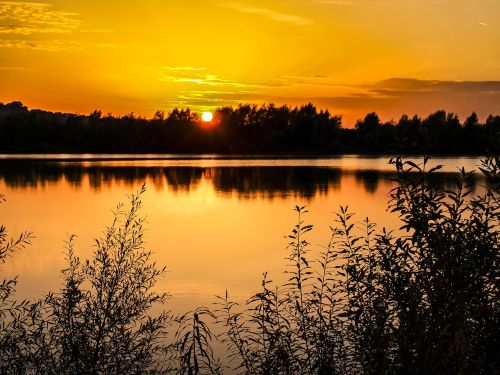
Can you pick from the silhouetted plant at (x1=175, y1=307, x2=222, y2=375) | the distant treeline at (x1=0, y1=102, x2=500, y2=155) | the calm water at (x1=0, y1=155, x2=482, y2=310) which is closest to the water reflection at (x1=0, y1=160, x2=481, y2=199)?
the calm water at (x1=0, y1=155, x2=482, y2=310)

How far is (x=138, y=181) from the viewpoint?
63.6 meters

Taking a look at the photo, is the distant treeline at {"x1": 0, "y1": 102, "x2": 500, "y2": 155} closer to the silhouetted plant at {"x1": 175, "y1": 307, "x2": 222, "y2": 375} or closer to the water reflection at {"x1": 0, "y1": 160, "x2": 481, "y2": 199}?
the water reflection at {"x1": 0, "y1": 160, "x2": 481, "y2": 199}

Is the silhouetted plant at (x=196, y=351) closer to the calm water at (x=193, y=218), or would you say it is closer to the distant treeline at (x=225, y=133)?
the calm water at (x=193, y=218)

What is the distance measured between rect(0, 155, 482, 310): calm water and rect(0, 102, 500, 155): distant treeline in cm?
8453

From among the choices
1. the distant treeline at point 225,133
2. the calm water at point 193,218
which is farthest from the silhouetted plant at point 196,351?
the distant treeline at point 225,133

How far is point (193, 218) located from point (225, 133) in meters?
127

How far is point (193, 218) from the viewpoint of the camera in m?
36.7

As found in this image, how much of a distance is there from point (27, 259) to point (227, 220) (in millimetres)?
15117

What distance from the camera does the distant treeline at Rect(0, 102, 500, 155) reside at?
502ft

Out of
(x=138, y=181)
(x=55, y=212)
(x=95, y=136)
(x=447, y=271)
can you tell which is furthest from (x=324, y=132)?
(x=447, y=271)

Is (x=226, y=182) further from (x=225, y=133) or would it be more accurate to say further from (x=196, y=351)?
(x=225, y=133)

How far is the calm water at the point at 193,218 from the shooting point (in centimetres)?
2020

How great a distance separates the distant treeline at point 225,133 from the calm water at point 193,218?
8453cm

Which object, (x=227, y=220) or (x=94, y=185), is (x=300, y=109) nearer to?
(x=94, y=185)
